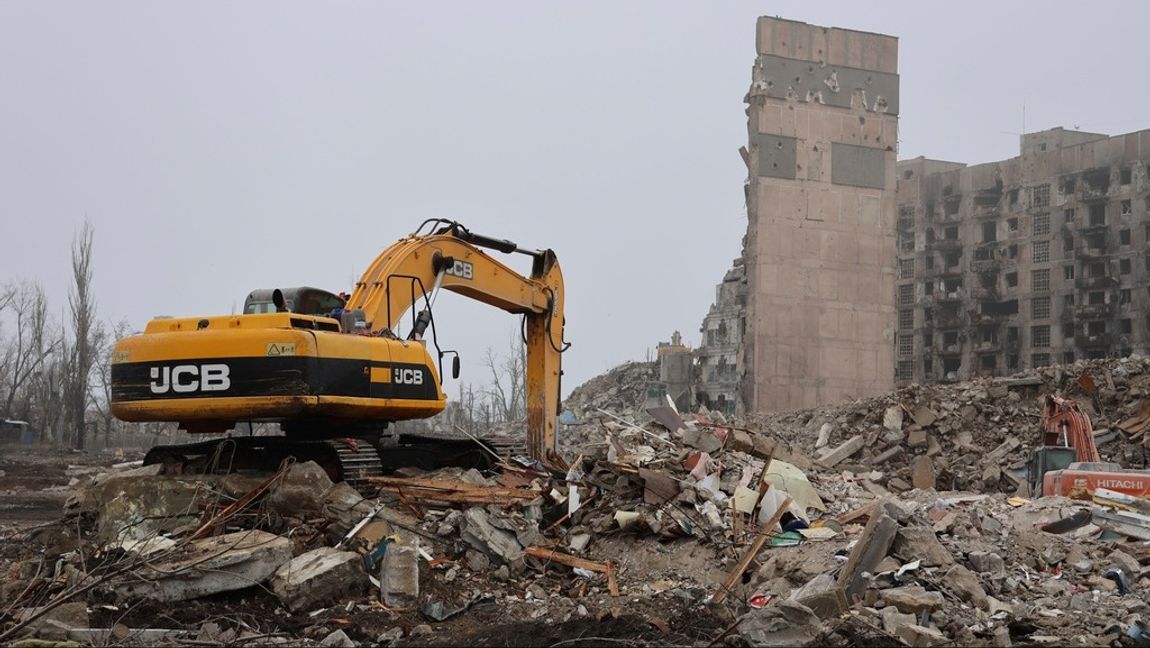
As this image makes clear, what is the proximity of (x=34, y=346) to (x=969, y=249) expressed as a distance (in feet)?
165

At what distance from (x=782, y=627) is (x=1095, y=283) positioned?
197ft

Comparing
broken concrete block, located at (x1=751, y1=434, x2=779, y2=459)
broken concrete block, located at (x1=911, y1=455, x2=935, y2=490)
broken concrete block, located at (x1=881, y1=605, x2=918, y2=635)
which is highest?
broken concrete block, located at (x1=751, y1=434, x2=779, y2=459)

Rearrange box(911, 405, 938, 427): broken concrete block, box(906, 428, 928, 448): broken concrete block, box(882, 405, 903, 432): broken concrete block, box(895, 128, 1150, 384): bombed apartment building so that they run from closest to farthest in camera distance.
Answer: box(906, 428, 928, 448): broken concrete block
box(911, 405, 938, 427): broken concrete block
box(882, 405, 903, 432): broken concrete block
box(895, 128, 1150, 384): bombed apartment building

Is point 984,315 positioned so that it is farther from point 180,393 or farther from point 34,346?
point 180,393

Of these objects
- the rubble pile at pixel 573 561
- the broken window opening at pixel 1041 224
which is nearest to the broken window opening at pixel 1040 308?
the broken window opening at pixel 1041 224

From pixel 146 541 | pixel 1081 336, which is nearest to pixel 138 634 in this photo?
pixel 146 541

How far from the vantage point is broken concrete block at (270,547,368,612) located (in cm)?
791

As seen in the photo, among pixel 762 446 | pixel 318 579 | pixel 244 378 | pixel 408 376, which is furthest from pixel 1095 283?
pixel 318 579

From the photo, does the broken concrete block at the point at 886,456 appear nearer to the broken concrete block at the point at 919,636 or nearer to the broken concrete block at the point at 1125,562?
the broken concrete block at the point at 1125,562

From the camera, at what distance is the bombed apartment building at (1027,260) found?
59.8m

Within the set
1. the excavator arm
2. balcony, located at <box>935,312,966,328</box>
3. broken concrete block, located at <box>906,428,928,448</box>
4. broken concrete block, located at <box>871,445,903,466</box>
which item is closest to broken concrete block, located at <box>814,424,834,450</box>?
broken concrete block, located at <box>871,445,903,466</box>

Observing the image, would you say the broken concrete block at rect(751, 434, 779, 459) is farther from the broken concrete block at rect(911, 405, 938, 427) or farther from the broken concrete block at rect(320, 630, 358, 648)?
the broken concrete block at rect(911, 405, 938, 427)

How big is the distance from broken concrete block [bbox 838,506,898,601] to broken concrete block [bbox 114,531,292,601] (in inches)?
163

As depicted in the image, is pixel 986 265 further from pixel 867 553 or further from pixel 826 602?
pixel 826 602
